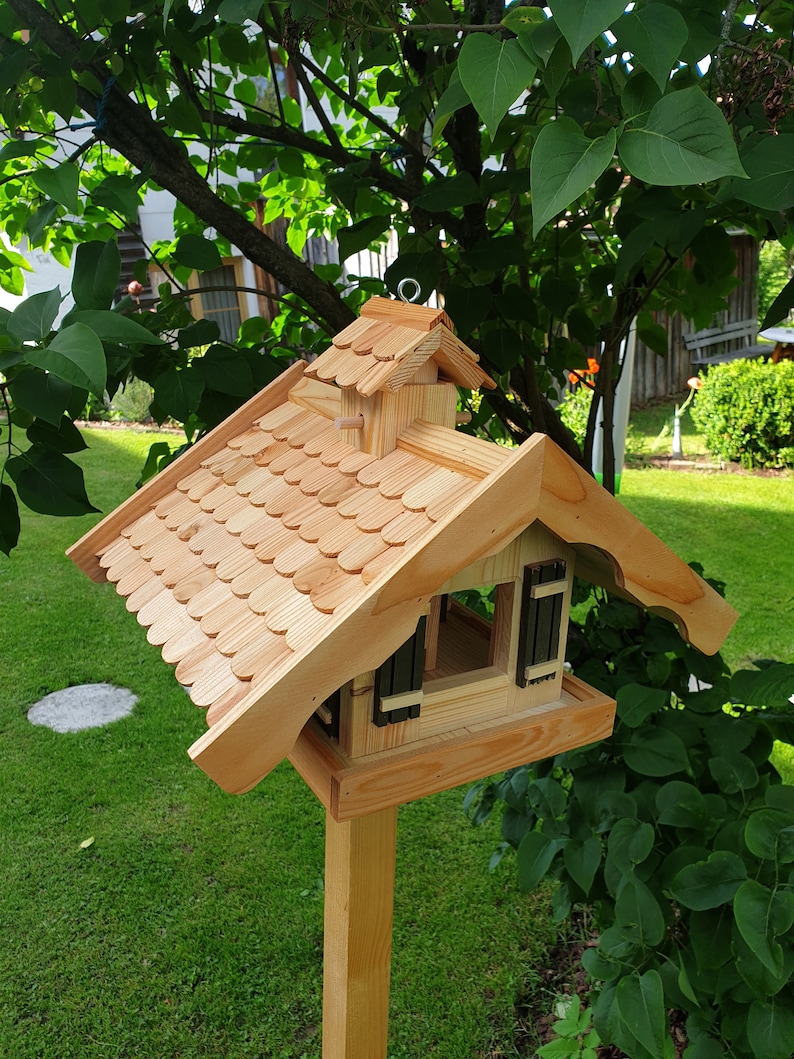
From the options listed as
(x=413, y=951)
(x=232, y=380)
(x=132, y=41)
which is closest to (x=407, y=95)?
(x=132, y=41)

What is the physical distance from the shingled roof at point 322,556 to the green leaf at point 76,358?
37cm

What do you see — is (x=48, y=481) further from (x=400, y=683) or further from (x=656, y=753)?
(x=656, y=753)

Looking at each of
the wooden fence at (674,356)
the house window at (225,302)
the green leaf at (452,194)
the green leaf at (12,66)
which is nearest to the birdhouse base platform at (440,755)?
the green leaf at (452,194)

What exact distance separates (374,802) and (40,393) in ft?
2.51

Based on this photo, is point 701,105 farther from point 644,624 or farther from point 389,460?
point 644,624

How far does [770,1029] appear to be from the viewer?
1.54 meters

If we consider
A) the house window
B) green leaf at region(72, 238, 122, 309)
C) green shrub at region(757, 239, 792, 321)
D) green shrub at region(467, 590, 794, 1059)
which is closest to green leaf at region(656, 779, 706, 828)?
green shrub at region(467, 590, 794, 1059)

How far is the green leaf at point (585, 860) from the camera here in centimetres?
177

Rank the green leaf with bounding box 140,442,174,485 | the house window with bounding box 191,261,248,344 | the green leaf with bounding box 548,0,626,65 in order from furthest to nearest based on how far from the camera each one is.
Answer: the house window with bounding box 191,261,248,344, the green leaf with bounding box 140,442,174,485, the green leaf with bounding box 548,0,626,65

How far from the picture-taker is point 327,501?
51.1 inches

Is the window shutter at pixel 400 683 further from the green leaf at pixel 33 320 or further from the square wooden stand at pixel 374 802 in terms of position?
the green leaf at pixel 33 320

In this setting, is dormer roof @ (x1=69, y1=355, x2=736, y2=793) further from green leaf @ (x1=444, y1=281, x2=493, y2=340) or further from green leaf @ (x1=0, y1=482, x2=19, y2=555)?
green leaf @ (x1=444, y1=281, x2=493, y2=340)

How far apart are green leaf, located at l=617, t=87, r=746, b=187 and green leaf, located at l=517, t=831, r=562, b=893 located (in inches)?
57.5

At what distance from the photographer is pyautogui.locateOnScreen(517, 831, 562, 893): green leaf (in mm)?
1797
